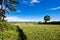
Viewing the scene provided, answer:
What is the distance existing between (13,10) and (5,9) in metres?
3.02

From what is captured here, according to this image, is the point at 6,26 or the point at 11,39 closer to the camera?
the point at 11,39

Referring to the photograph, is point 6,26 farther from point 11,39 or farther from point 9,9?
point 9,9

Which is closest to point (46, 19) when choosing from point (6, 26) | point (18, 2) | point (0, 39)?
point (18, 2)

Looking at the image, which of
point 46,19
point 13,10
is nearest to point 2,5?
point 13,10

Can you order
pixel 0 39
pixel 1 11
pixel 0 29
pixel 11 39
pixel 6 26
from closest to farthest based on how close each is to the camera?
1. pixel 0 39
2. pixel 11 39
3. pixel 0 29
4. pixel 6 26
5. pixel 1 11

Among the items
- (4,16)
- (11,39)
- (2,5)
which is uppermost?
(2,5)

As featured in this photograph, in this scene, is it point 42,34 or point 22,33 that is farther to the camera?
point 42,34

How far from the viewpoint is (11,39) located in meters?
15.3

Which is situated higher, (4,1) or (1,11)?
(4,1)

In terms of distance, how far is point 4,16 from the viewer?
118 ft

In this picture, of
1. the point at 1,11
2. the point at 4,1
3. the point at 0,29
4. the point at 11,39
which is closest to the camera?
the point at 11,39

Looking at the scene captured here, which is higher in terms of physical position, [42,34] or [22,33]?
[22,33]

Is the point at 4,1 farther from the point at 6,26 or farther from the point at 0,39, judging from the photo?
the point at 0,39

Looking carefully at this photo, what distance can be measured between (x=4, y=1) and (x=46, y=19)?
11735 cm
